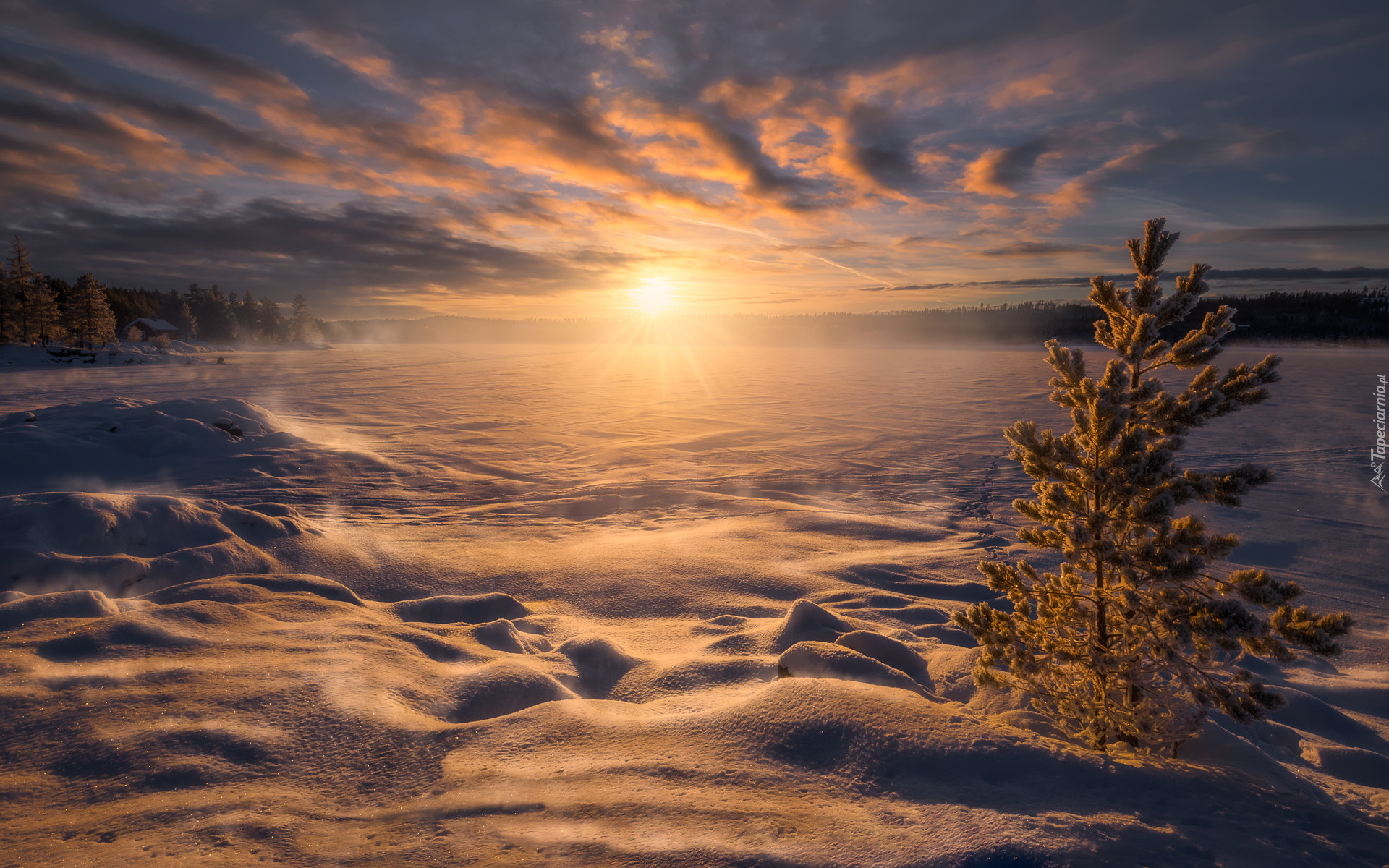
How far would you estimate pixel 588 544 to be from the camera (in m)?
7.35

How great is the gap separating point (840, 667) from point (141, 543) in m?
7.09

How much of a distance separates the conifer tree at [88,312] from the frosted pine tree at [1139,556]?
7559cm

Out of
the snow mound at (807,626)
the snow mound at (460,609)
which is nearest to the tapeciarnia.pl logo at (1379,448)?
the snow mound at (807,626)

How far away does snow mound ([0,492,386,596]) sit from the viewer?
486 cm

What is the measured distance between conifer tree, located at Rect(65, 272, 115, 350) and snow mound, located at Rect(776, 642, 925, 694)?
74.2 metres

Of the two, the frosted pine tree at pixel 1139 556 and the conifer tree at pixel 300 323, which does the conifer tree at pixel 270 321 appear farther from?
the frosted pine tree at pixel 1139 556

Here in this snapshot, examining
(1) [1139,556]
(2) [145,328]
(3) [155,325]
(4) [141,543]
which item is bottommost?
(4) [141,543]

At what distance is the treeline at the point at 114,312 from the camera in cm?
4853

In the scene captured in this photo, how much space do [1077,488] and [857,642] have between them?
7.00ft

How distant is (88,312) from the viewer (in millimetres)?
50719

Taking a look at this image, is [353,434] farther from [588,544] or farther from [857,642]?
[857,642]

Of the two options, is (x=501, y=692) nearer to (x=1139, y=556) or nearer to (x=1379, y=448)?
(x=1139, y=556)

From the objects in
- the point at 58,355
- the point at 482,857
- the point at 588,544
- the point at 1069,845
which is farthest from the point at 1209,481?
the point at 58,355

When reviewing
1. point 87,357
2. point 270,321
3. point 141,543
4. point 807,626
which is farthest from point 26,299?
point 807,626
